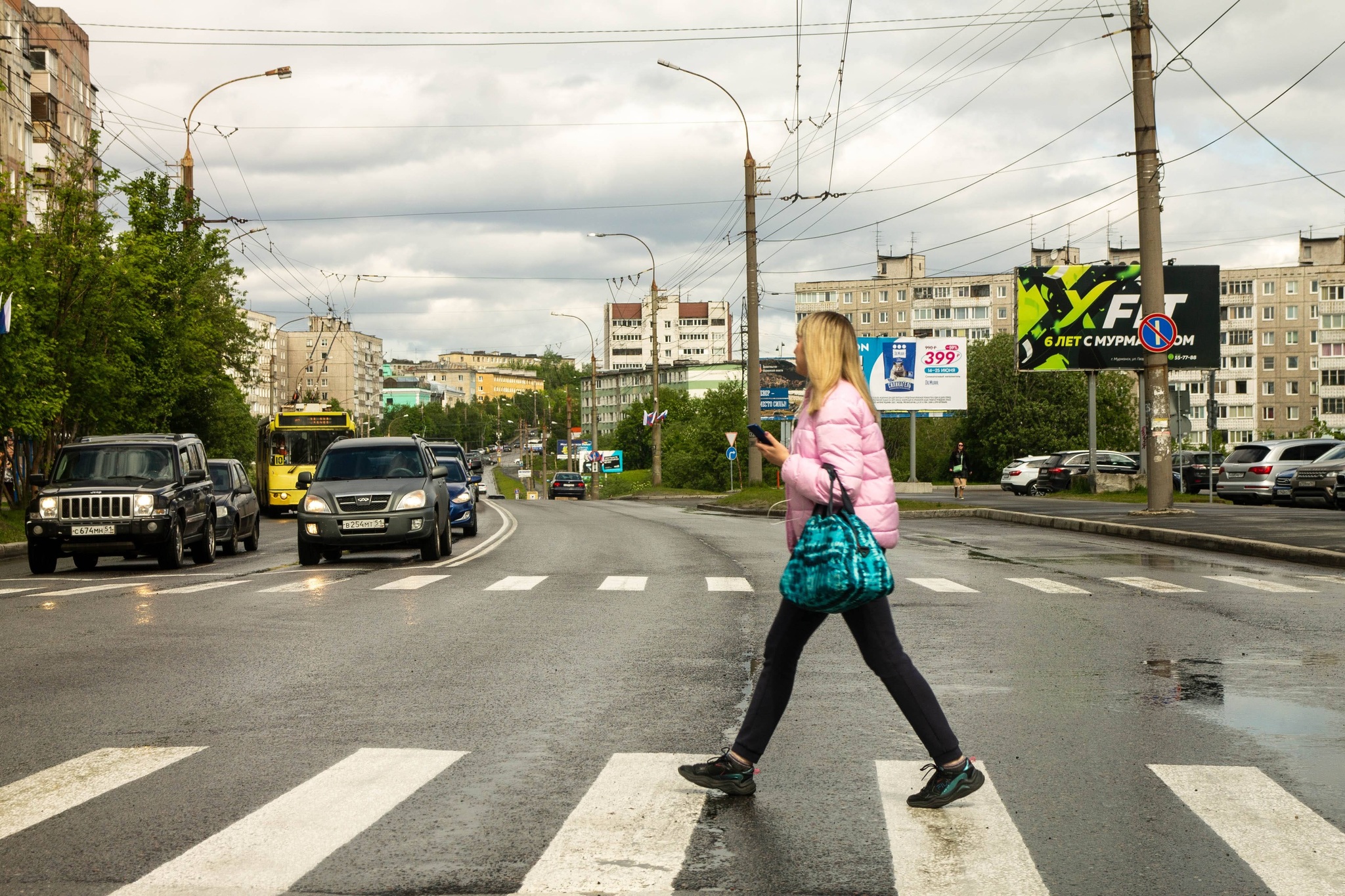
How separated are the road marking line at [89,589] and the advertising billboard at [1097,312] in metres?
37.5

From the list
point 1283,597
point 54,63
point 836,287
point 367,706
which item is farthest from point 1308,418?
point 367,706

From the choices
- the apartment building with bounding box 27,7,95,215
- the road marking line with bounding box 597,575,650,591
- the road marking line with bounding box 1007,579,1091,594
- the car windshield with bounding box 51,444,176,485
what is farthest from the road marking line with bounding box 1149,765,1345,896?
the apartment building with bounding box 27,7,95,215

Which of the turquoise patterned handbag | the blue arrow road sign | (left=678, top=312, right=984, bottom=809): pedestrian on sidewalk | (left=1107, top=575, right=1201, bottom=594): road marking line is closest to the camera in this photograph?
the turquoise patterned handbag

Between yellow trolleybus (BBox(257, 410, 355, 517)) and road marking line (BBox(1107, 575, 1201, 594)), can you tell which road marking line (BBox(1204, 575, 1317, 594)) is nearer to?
road marking line (BBox(1107, 575, 1201, 594))

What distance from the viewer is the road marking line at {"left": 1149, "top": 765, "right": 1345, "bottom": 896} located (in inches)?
176

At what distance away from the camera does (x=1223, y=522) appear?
79.6 ft

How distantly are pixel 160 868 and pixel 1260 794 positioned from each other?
3929mm

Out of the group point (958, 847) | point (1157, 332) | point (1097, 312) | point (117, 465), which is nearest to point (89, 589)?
Result: point (117, 465)

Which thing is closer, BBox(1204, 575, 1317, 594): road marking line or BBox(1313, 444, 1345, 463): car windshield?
BBox(1204, 575, 1317, 594): road marking line

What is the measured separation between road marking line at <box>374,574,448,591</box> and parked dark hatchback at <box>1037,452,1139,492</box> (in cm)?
3577

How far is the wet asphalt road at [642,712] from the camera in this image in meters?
4.77

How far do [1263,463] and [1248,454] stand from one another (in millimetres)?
814

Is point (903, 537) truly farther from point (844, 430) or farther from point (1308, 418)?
point (1308, 418)

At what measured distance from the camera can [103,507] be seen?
63.7ft
